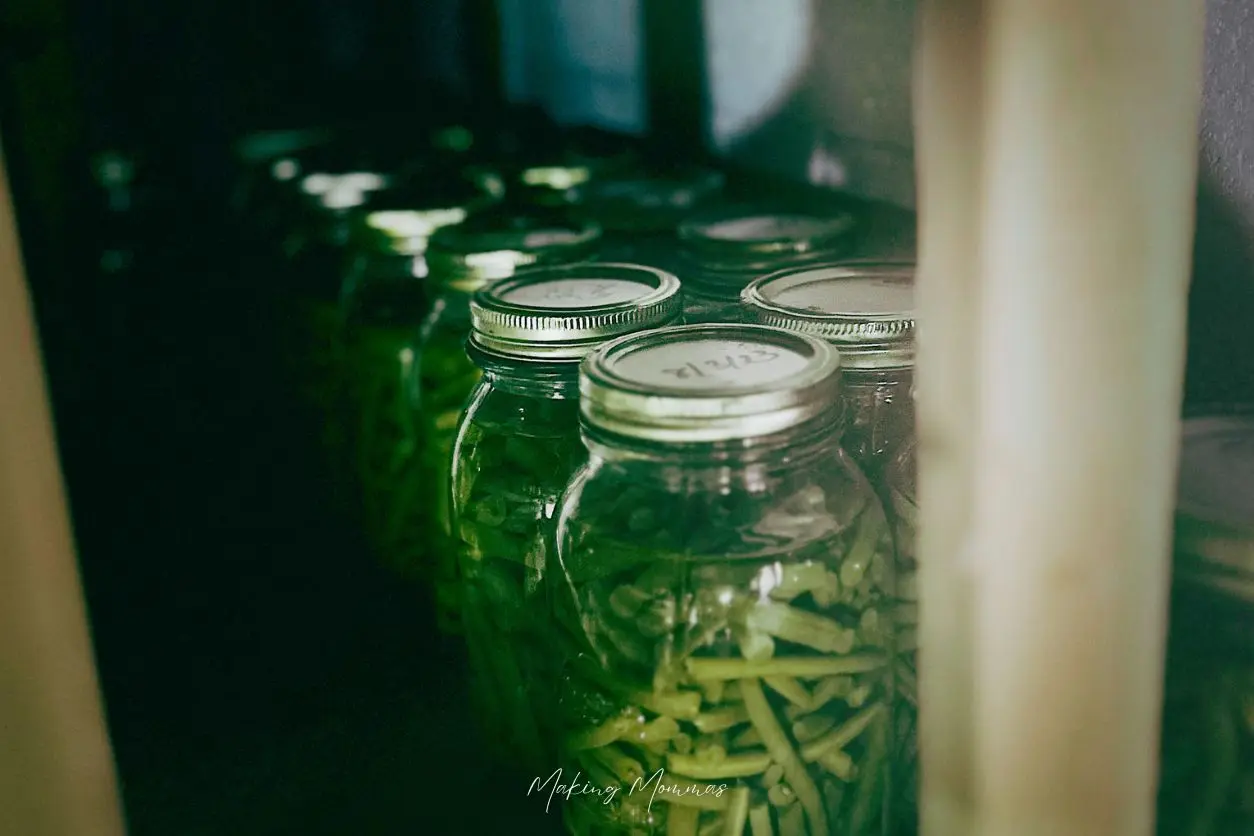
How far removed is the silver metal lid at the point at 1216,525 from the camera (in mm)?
345

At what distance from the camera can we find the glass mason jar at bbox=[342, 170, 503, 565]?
67 cm

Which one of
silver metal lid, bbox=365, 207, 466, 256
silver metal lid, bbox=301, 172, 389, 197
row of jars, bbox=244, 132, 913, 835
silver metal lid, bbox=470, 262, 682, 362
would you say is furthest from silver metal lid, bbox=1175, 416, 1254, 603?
silver metal lid, bbox=301, 172, 389, 197

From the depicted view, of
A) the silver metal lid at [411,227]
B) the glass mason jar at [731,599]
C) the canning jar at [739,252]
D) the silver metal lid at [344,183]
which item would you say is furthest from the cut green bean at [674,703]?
the silver metal lid at [344,183]

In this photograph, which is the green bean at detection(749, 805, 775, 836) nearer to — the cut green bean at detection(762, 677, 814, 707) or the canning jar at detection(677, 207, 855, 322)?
the cut green bean at detection(762, 677, 814, 707)

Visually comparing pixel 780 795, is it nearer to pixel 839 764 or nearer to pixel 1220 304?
pixel 839 764

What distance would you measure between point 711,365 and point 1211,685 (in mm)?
191

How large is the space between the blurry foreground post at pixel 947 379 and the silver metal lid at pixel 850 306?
0.18 m

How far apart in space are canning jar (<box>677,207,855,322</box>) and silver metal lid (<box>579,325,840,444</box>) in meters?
0.14

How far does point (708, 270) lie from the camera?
0.60 m

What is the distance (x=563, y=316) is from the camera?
1.54 feet

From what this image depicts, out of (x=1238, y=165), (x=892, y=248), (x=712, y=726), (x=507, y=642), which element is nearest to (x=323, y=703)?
(x=507, y=642)

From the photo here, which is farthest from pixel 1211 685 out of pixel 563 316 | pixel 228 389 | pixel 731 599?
pixel 228 389

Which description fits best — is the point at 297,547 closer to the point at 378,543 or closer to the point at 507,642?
the point at 378,543

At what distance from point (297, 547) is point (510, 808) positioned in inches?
11.6
